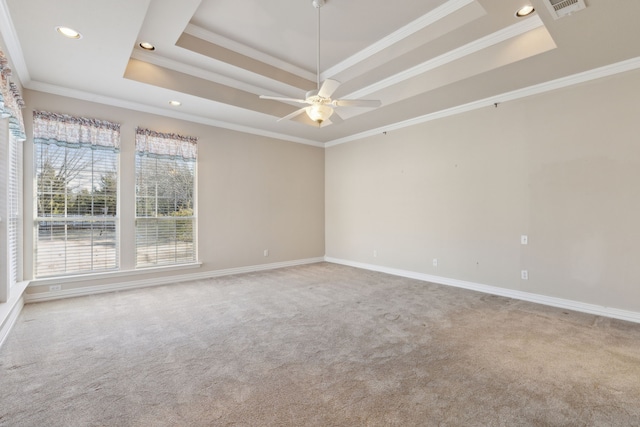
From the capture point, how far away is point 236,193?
583 cm

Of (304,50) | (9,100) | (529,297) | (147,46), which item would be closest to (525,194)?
(529,297)

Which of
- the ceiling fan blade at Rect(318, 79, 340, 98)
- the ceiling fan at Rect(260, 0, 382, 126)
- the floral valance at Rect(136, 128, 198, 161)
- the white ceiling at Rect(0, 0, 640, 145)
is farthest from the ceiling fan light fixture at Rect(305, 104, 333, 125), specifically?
the floral valance at Rect(136, 128, 198, 161)

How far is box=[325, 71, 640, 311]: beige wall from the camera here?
348 centimetres

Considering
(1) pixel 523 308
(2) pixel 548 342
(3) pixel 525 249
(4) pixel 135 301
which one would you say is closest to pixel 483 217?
(3) pixel 525 249

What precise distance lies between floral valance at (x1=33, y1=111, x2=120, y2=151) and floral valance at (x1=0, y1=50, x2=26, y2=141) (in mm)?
928

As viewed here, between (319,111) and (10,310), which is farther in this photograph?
(319,111)

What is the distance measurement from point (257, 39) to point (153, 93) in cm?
169

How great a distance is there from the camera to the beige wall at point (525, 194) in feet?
11.4

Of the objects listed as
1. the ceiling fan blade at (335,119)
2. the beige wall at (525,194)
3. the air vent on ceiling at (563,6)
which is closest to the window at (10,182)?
the ceiling fan blade at (335,119)

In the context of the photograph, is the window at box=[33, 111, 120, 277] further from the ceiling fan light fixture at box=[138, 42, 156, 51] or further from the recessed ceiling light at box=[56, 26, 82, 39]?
the recessed ceiling light at box=[56, 26, 82, 39]

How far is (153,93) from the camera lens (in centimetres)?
422

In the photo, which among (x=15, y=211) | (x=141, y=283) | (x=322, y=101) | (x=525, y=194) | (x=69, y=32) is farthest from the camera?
(x=141, y=283)

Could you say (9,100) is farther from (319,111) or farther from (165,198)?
(319,111)

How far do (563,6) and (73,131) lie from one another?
18.9ft
